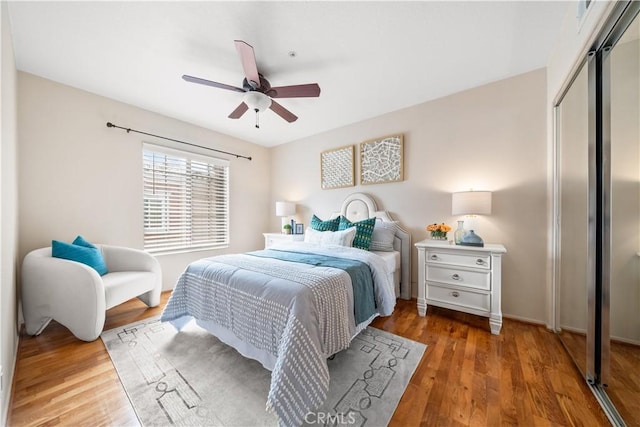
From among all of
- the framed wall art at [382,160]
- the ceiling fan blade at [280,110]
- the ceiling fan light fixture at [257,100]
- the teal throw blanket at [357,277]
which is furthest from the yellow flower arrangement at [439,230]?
the ceiling fan light fixture at [257,100]

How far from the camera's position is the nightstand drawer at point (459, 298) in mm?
2152

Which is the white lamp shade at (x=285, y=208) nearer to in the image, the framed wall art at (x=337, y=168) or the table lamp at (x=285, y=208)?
the table lamp at (x=285, y=208)

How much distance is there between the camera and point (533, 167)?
2.32 m

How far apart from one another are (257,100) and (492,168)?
8.53 feet

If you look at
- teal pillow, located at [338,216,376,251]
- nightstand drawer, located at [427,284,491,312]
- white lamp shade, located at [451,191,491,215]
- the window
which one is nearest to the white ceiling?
the window

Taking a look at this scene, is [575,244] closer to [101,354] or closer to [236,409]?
[236,409]

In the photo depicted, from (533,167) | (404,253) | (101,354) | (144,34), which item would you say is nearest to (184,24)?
(144,34)

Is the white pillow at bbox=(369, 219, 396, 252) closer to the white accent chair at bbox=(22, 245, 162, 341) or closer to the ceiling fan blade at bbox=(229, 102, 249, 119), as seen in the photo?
the ceiling fan blade at bbox=(229, 102, 249, 119)

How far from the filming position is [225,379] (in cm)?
152

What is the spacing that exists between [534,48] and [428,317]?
2730 mm

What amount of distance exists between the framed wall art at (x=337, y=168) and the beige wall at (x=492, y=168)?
1.26 ft

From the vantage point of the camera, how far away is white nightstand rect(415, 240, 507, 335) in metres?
2.10

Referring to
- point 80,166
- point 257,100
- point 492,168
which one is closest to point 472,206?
point 492,168

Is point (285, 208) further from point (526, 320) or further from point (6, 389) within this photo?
point (526, 320)
